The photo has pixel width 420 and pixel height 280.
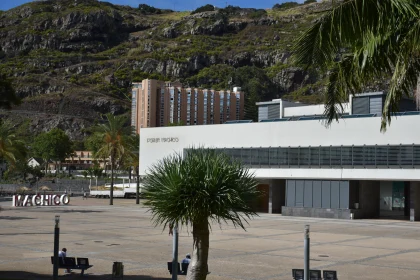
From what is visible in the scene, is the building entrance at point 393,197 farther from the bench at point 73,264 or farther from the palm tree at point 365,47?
the palm tree at point 365,47

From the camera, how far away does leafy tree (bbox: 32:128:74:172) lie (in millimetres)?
139125

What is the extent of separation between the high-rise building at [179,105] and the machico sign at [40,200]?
78122 mm

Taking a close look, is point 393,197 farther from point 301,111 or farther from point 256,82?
point 256,82

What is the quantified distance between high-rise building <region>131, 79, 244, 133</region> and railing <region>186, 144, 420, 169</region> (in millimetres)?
86095

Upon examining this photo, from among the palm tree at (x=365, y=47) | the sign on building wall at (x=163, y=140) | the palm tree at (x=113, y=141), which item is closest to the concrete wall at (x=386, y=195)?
the sign on building wall at (x=163, y=140)

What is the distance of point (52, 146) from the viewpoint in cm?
13938

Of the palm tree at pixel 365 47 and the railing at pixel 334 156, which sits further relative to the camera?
the railing at pixel 334 156

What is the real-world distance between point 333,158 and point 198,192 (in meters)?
39.7

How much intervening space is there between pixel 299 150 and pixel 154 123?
9386 centimetres

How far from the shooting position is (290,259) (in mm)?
25359

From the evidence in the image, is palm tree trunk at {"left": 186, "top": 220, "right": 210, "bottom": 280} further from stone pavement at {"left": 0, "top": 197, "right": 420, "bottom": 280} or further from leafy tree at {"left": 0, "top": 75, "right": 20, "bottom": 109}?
leafy tree at {"left": 0, "top": 75, "right": 20, "bottom": 109}

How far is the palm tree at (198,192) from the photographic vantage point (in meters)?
12.4

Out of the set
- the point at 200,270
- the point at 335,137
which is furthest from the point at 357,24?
the point at 335,137

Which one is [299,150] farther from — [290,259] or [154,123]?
[154,123]
